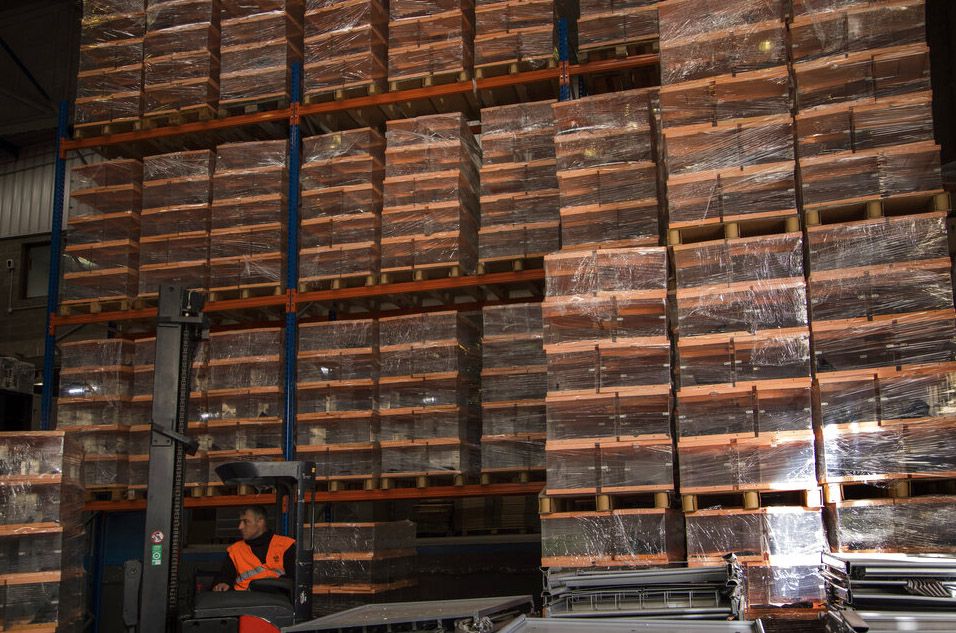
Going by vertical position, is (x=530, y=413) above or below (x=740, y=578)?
above

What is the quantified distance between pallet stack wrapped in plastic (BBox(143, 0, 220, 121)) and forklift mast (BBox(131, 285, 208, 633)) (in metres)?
4.44

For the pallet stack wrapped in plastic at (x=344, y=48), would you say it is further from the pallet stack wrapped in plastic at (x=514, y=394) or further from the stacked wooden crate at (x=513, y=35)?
the pallet stack wrapped in plastic at (x=514, y=394)

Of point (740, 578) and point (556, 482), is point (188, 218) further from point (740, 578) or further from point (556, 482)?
point (740, 578)

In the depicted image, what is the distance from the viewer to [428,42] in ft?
31.7

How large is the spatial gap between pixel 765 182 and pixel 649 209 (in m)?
1.06

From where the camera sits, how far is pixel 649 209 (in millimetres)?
7480

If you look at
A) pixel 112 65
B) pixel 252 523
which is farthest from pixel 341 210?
pixel 252 523

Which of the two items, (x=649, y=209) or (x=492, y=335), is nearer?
(x=649, y=209)

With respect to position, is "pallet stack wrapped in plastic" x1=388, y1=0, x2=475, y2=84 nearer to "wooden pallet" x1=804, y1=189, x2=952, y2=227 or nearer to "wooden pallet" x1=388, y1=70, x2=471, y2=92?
"wooden pallet" x1=388, y1=70, x2=471, y2=92

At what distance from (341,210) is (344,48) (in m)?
1.77

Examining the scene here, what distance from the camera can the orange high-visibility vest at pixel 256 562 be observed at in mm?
6633

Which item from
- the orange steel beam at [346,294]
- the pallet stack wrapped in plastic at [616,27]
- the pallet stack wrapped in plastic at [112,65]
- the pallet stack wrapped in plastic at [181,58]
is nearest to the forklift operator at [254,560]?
the orange steel beam at [346,294]

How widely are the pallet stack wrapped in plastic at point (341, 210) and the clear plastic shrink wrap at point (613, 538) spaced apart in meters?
3.81

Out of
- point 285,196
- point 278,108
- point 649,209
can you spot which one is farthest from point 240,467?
point 278,108
